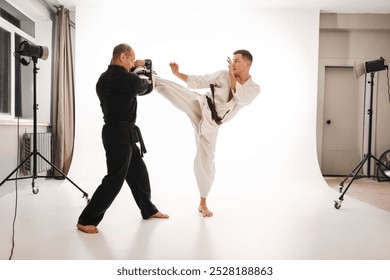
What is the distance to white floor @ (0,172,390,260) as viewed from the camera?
63.7 inches

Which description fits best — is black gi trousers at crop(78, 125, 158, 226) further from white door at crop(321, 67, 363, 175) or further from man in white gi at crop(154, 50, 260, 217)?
white door at crop(321, 67, 363, 175)

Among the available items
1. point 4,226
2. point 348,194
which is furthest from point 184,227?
point 348,194

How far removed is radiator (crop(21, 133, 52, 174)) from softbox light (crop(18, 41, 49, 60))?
113cm

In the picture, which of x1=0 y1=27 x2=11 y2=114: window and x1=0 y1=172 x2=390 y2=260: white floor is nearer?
x1=0 y1=172 x2=390 y2=260: white floor

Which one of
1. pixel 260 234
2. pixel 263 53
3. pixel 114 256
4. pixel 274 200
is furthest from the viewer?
pixel 263 53

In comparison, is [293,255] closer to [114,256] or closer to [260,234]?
[260,234]

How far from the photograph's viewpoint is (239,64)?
7.32 feet

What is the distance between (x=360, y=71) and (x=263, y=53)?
1.55 m

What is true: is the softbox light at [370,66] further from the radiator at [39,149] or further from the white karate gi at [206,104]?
the radiator at [39,149]

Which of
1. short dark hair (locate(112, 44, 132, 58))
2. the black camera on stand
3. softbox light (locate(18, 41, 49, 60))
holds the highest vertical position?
softbox light (locate(18, 41, 49, 60))

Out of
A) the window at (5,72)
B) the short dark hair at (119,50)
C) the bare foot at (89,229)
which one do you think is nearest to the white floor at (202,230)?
the bare foot at (89,229)

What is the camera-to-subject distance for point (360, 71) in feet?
9.11

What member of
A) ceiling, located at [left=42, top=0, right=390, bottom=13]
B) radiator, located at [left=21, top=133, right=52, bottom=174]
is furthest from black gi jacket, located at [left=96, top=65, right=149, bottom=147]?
ceiling, located at [left=42, top=0, right=390, bottom=13]

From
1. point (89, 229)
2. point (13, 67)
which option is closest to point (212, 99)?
point (89, 229)
